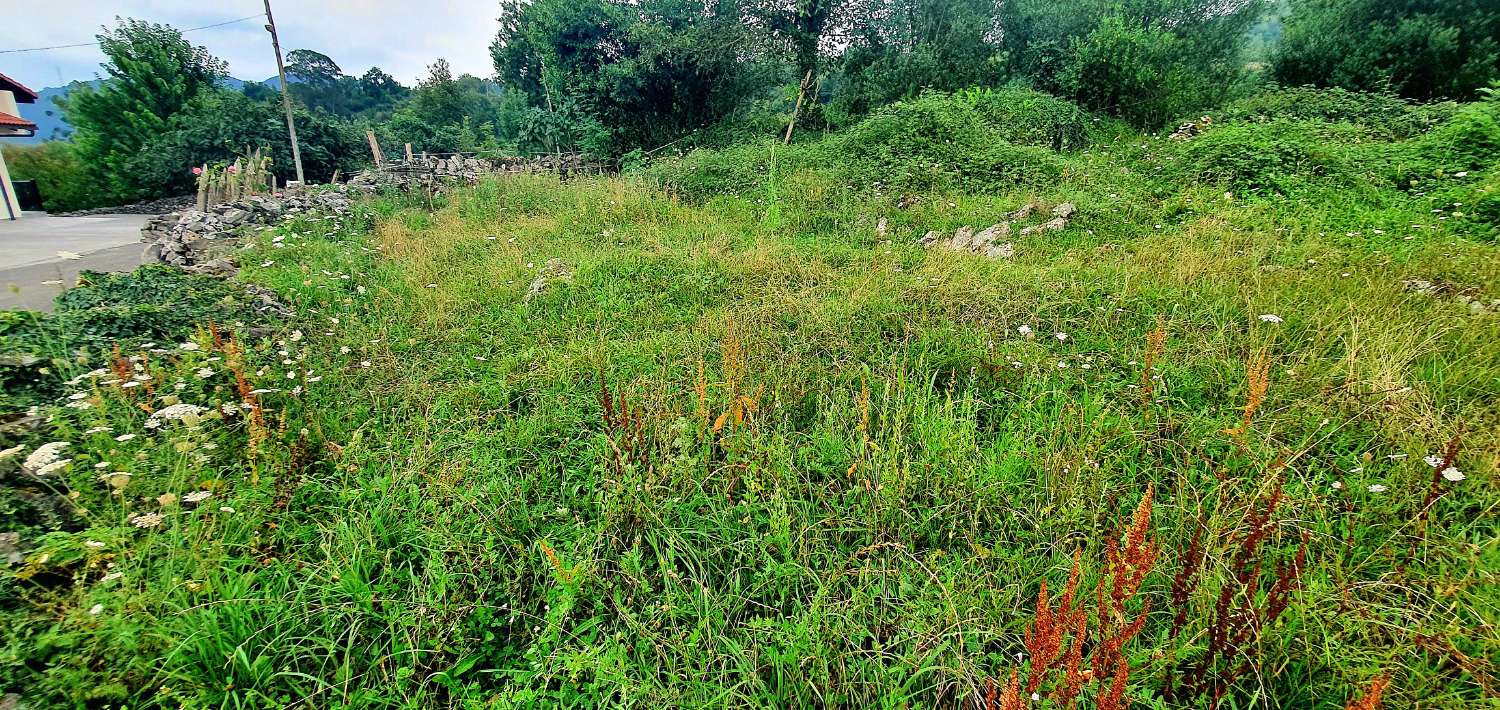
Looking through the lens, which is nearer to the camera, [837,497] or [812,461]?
[837,497]

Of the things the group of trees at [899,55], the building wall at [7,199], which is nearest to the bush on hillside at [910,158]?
the group of trees at [899,55]

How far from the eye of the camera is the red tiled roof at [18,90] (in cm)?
1482

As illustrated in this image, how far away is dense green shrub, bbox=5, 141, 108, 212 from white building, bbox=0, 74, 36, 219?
1.70 meters

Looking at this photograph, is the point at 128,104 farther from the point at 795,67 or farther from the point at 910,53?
the point at 910,53

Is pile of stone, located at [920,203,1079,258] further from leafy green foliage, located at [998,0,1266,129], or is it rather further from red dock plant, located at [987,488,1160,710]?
leafy green foliage, located at [998,0,1266,129]

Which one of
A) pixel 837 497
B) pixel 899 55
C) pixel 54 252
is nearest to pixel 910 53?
pixel 899 55

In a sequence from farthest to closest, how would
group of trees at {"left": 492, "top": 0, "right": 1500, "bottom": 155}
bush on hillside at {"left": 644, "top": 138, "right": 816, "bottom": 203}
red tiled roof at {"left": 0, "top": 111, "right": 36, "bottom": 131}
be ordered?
red tiled roof at {"left": 0, "top": 111, "right": 36, "bottom": 131}, group of trees at {"left": 492, "top": 0, "right": 1500, "bottom": 155}, bush on hillside at {"left": 644, "top": 138, "right": 816, "bottom": 203}

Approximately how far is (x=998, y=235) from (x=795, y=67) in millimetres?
12645

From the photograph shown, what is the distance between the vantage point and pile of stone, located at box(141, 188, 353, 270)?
585 cm

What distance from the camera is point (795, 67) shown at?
52.6 feet

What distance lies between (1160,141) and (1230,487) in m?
8.47

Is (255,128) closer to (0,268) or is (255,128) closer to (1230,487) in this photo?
(0,268)

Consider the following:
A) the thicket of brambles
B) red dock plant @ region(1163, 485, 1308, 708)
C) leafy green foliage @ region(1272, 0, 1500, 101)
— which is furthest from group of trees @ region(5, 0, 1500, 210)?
red dock plant @ region(1163, 485, 1308, 708)

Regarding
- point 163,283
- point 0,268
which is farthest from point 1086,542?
point 0,268
